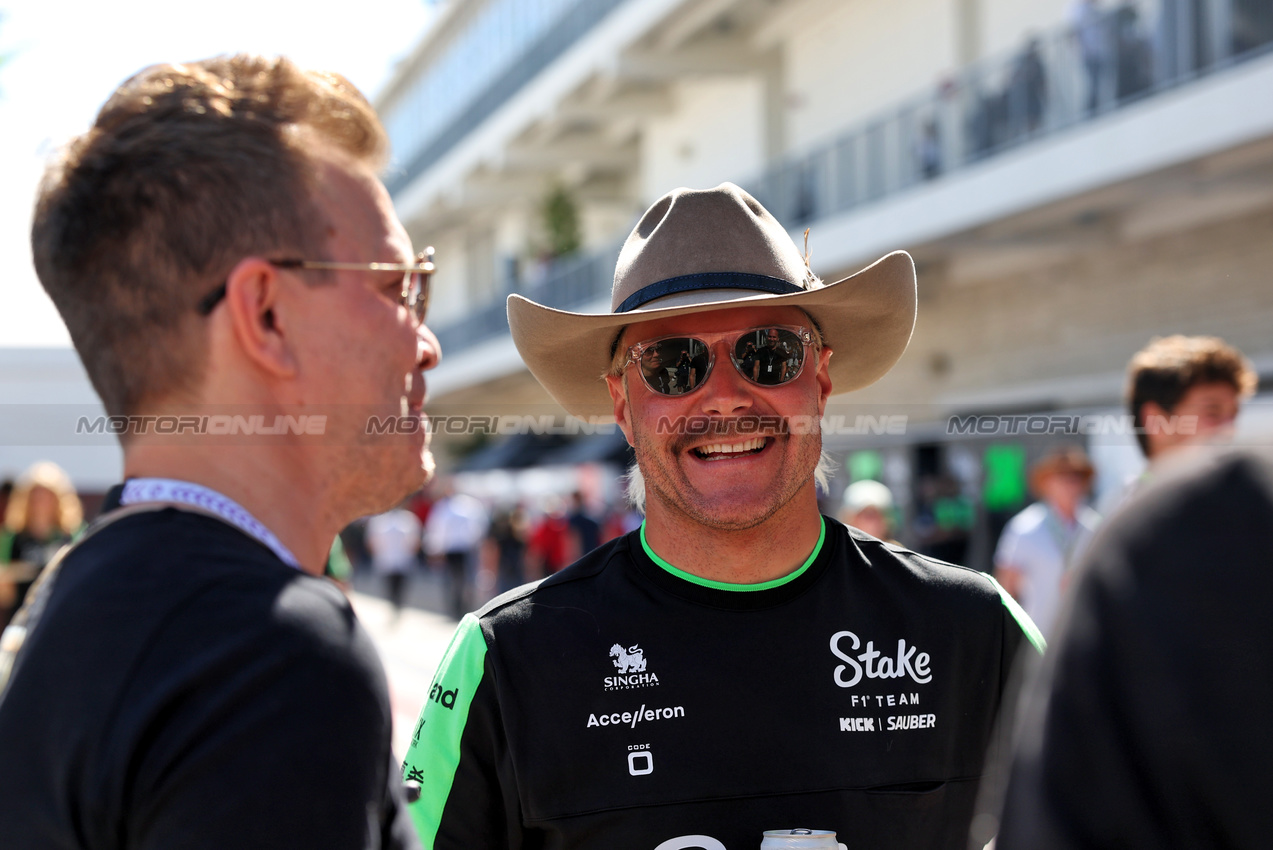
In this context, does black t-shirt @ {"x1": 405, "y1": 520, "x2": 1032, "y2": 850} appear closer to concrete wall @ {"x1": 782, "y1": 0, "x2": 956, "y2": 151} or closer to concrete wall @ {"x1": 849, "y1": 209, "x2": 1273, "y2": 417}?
concrete wall @ {"x1": 849, "y1": 209, "x2": 1273, "y2": 417}

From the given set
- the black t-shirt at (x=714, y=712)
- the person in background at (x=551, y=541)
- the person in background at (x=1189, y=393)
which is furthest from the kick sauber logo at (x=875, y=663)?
the person in background at (x=551, y=541)

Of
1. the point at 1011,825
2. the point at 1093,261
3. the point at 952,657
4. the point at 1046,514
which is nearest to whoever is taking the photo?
the point at 1011,825

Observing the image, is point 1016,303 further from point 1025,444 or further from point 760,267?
point 760,267

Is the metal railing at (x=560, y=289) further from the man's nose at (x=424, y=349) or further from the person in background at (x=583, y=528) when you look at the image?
the man's nose at (x=424, y=349)

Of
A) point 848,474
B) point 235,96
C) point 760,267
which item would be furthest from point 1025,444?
point 235,96

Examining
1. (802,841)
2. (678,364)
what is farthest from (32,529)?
(802,841)

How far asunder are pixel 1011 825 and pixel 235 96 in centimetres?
118

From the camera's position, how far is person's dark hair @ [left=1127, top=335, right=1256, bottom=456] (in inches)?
165

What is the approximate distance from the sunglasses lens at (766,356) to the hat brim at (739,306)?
74 mm

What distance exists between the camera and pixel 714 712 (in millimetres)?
2121

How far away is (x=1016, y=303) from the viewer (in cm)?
1383

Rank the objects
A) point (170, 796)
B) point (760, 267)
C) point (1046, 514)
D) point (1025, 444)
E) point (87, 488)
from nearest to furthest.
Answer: point (170, 796) → point (760, 267) → point (1046, 514) → point (1025, 444) → point (87, 488)

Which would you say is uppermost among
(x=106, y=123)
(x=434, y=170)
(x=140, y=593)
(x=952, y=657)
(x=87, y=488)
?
(x=434, y=170)

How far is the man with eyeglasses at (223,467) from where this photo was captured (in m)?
1.05
